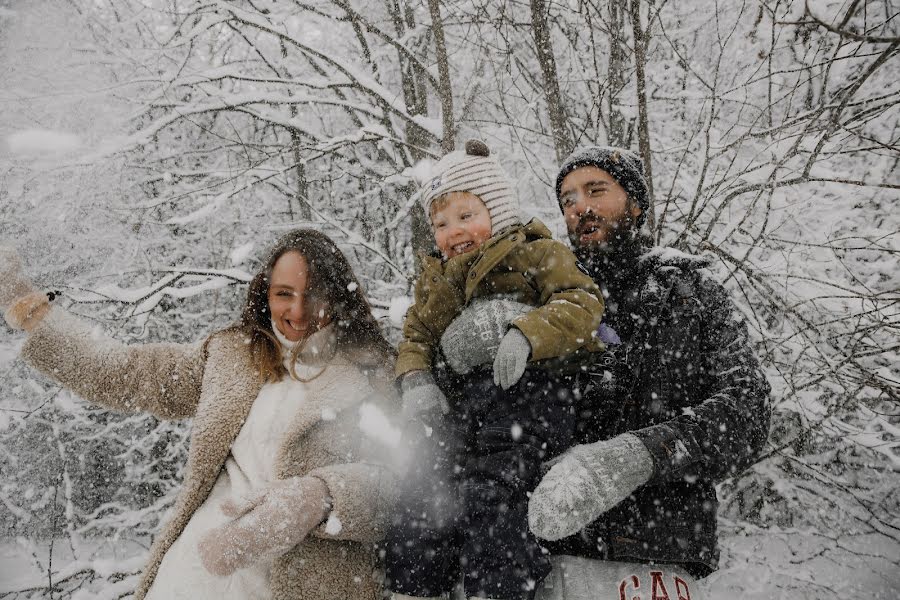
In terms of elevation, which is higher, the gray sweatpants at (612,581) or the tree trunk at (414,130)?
the tree trunk at (414,130)

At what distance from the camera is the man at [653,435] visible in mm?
1354

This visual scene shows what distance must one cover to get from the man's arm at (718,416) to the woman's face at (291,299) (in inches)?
47.8

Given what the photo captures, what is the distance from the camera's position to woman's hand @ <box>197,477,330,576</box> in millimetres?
1401

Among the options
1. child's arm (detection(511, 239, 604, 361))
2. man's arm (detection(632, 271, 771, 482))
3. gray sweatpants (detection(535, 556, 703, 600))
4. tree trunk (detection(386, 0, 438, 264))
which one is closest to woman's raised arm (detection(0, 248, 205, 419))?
child's arm (detection(511, 239, 604, 361))

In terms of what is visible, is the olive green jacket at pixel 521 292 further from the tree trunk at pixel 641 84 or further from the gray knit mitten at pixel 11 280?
the gray knit mitten at pixel 11 280

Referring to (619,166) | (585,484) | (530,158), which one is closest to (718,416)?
(585,484)

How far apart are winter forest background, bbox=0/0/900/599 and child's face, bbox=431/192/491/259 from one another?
3.53 ft

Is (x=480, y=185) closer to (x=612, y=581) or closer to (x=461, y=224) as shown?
(x=461, y=224)

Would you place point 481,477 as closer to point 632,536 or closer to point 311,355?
point 632,536

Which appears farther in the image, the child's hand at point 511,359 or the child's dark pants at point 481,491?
the child's hand at point 511,359

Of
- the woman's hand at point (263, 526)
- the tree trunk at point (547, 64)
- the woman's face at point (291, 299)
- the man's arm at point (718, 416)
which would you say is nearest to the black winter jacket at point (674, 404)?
the man's arm at point (718, 416)

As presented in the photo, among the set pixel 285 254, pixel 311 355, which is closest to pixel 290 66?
pixel 285 254

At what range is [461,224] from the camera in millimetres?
1878

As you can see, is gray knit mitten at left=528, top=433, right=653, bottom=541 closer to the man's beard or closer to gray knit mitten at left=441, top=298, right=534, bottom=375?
gray knit mitten at left=441, top=298, right=534, bottom=375
